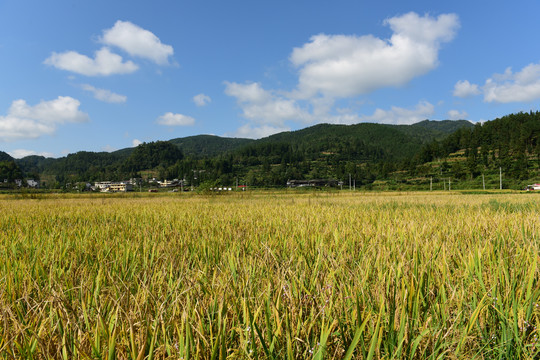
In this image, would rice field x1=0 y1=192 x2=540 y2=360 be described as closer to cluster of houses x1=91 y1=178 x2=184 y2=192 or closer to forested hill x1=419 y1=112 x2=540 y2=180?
forested hill x1=419 y1=112 x2=540 y2=180

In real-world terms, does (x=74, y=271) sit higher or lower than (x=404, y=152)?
lower

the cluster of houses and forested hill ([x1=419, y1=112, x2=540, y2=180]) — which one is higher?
forested hill ([x1=419, y1=112, x2=540, y2=180])

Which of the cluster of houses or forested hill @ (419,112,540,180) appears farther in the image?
the cluster of houses

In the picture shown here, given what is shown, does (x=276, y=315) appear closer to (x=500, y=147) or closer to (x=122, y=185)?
(x=500, y=147)

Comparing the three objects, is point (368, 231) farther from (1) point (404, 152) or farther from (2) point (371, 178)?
(1) point (404, 152)

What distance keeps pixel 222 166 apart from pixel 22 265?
158563 mm

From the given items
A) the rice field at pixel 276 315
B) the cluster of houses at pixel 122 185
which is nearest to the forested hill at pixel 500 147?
the rice field at pixel 276 315

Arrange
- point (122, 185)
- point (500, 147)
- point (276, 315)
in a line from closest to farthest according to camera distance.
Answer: point (276, 315), point (500, 147), point (122, 185)

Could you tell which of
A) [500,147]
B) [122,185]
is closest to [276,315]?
[500,147]

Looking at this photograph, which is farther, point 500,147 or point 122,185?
point 122,185

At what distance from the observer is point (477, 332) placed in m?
1.35

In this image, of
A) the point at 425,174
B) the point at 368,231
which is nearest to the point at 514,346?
the point at 368,231

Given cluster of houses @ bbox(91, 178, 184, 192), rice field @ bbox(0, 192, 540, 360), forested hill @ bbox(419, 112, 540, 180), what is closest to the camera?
rice field @ bbox(0, 192, 540, 360)

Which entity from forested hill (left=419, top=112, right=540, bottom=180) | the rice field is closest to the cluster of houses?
forested hill (left=419, top=112, right=540, bottom=180)
